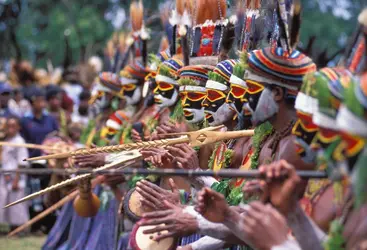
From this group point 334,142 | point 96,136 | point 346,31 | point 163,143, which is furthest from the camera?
point 346,31

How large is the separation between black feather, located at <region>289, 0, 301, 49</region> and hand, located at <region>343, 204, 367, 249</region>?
170 cm

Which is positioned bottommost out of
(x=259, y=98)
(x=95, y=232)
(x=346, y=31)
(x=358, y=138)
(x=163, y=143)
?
(x=346, y=31)

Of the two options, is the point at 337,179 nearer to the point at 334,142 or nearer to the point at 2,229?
the point at 334,142

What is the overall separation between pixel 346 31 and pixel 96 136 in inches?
651

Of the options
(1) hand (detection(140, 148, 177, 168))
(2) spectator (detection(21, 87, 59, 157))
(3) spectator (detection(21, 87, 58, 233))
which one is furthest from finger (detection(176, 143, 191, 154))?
(2) spectator (detection(21, 87, 59, 157))

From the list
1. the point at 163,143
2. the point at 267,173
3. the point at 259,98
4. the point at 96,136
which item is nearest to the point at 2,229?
the point at 96,136

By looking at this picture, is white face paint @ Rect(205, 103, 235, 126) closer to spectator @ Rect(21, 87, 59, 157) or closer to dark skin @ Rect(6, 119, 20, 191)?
dark skin @ Rect(6, 119, 20, 191)

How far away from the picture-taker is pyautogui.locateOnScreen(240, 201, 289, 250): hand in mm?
3873

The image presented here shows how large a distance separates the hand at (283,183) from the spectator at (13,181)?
986cm

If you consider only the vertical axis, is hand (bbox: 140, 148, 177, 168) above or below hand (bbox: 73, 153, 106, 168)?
above

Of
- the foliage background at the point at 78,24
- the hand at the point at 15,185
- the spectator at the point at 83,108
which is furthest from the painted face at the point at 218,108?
the foliage background at the point at 78,24

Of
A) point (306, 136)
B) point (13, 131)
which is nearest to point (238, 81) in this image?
point (306, 136)

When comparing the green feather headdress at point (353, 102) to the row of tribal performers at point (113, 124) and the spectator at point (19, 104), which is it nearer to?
the row of tribal performers at point (113, 124)

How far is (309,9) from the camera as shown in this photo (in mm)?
26969
